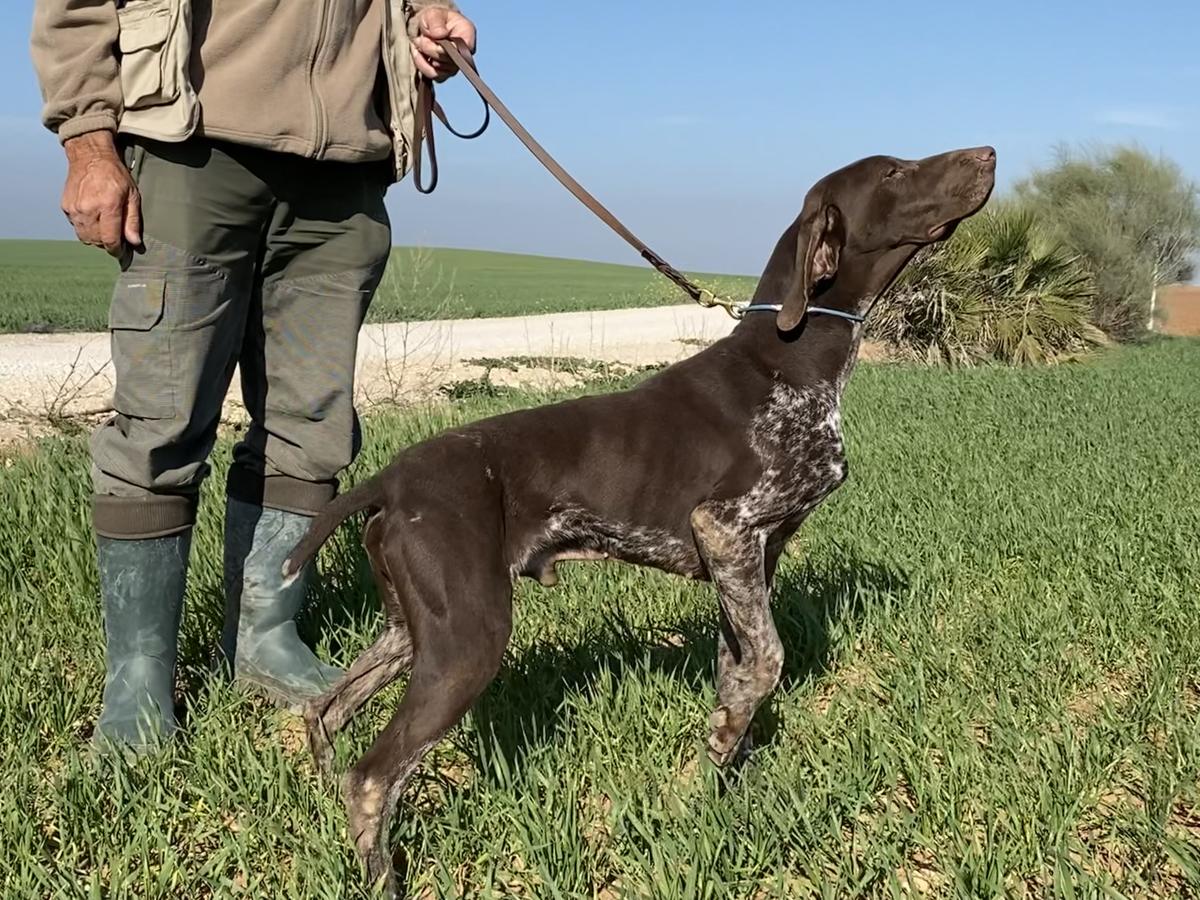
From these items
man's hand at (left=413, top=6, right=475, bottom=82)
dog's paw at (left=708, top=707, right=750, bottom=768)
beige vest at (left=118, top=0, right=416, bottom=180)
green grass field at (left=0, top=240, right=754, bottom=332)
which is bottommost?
green grass field at (left=0, top=240, right=754, bottom=332)

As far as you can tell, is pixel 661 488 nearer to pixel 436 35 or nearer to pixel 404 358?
pixel 436 35

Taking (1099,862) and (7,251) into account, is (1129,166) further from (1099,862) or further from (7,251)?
(7,251)

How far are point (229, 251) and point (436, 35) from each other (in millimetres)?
1019

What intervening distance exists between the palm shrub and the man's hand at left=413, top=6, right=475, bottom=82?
12718 millimetres

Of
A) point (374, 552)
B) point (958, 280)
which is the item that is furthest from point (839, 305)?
point (958, 280)

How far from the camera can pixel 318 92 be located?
10.3 feet

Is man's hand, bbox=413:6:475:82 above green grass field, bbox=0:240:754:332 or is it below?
above

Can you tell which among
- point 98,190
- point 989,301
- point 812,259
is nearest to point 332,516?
point 98,190

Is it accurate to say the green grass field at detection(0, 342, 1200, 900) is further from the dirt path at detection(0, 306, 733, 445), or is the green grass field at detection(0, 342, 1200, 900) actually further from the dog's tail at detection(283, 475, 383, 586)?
the dirt path at detection(0, 306, 733, 445)

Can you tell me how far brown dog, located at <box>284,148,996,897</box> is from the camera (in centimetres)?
255

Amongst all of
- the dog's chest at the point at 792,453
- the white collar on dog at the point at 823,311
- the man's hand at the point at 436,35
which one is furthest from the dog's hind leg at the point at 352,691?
the man's hand at the point at 436,35

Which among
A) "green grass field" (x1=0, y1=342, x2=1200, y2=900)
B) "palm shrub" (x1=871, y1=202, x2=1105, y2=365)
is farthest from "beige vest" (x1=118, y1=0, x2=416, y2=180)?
"palm shrub" (x1=871, y1=202, x2=1105, y2=365)

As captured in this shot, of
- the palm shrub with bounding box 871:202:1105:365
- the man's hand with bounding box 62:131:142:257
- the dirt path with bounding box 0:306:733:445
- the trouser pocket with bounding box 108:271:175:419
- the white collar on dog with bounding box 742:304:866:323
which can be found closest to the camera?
the man's hand with bounding box 62:131:142:257

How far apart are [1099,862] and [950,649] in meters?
1.18
